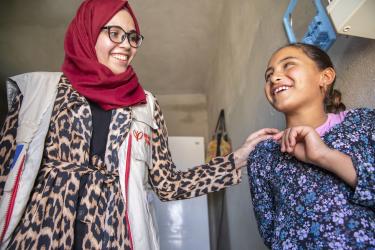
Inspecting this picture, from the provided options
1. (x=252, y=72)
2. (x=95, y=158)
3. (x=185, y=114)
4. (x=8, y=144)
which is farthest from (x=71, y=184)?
(x=185, y=114)

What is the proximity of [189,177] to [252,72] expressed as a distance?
881mm

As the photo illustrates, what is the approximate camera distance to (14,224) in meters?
0.92

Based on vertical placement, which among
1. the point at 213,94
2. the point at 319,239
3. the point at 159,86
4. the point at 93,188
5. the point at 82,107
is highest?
the point at 159,86

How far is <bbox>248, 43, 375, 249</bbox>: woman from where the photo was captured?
2.23ft

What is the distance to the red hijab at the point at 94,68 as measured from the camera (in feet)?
3.79

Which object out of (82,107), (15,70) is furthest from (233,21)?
(15,70)

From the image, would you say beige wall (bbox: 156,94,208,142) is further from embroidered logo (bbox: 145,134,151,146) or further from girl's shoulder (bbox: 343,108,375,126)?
girl's shoulder (bbox: 343,108,375,126)

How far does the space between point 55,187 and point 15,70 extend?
321 centimetres

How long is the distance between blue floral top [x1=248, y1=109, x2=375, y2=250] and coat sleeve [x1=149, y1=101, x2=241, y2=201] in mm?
298

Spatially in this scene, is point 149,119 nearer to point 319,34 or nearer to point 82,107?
point 82,107

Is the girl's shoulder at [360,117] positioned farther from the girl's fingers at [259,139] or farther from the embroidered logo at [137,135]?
the embroidered logo at [137,135]

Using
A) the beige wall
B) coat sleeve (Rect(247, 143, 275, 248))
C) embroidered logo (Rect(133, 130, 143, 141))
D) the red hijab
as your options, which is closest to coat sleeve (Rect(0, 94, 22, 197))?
the red hijab

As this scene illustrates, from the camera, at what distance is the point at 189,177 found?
48.3 inches

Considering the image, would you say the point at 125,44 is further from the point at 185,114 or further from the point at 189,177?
the point at 185,114
